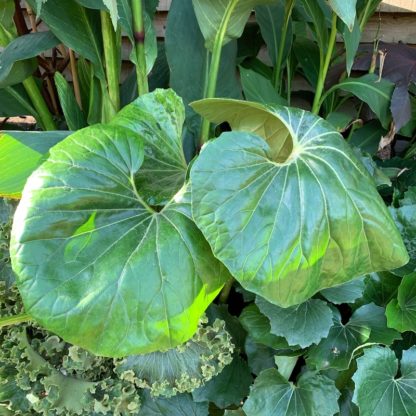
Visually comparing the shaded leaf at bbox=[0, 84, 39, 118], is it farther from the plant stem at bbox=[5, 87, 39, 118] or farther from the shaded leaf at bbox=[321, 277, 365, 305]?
the shaded leaf at bbox=[321, 277, 365, 305]

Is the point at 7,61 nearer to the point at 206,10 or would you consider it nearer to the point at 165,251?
the point at 206,10

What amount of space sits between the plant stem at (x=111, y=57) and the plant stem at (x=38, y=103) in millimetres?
245

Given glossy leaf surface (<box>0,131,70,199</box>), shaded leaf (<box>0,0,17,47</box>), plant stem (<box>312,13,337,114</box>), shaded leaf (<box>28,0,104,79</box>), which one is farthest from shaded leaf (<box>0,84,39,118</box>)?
plant stem (<box>312,13,337,114</box>)

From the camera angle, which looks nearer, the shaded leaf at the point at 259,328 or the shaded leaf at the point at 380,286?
the shaded leaf at the point at 259,328

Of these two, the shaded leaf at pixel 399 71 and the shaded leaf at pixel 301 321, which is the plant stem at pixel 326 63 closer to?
the shaded leaf at pixel 399 71

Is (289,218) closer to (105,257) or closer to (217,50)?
(105,257)

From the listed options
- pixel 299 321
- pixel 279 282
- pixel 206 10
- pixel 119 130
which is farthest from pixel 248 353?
pixel 206 10

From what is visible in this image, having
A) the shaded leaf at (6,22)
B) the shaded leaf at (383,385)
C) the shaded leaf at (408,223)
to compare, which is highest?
the shaded leaf at (6,22)

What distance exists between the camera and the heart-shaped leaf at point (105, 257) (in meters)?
0.70

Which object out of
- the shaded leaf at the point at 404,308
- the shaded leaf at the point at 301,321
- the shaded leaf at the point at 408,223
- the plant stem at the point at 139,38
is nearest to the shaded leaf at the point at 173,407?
the shaded leaf at the point at 301,321

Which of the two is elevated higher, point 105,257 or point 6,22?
point 6,22

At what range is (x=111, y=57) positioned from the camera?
3.59 ft

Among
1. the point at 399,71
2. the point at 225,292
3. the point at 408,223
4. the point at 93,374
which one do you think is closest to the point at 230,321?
the point at 225,292

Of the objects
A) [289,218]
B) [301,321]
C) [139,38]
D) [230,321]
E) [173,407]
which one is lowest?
[173,407]
